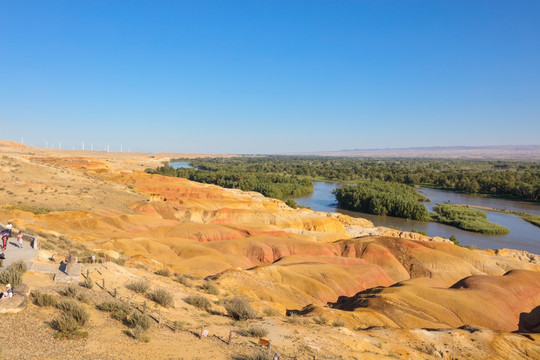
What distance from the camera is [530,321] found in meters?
23.3

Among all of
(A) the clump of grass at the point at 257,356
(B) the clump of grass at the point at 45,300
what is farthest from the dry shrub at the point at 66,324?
(A) the clump of grass at the point at 257,356

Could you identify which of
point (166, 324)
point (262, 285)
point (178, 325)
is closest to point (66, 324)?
point (166, 324)

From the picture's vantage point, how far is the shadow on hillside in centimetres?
2225

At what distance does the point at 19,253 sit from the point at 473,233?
65258 millimetres

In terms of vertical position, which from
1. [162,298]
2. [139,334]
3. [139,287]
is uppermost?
[139,334]

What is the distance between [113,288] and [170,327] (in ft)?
13.6

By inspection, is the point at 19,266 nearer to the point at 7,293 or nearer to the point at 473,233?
the point at 7,293

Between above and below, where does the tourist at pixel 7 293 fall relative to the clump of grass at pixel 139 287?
above

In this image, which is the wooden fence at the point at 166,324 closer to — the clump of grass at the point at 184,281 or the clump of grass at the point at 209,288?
the clump of grass at the point at 184,281

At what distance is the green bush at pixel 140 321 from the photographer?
10.6 m

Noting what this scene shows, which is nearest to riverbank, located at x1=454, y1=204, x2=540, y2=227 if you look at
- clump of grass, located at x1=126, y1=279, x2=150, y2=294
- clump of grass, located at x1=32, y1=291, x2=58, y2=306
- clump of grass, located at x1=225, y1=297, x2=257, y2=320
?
clump of grass, located at x1=225, y1=297, x2=257, y2=320

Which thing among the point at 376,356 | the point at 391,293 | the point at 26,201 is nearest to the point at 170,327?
the point at 376,356

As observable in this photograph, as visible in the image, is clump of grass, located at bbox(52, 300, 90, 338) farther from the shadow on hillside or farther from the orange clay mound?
the shadow on hillside

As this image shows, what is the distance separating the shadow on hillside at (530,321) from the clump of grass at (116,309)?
2499cm
